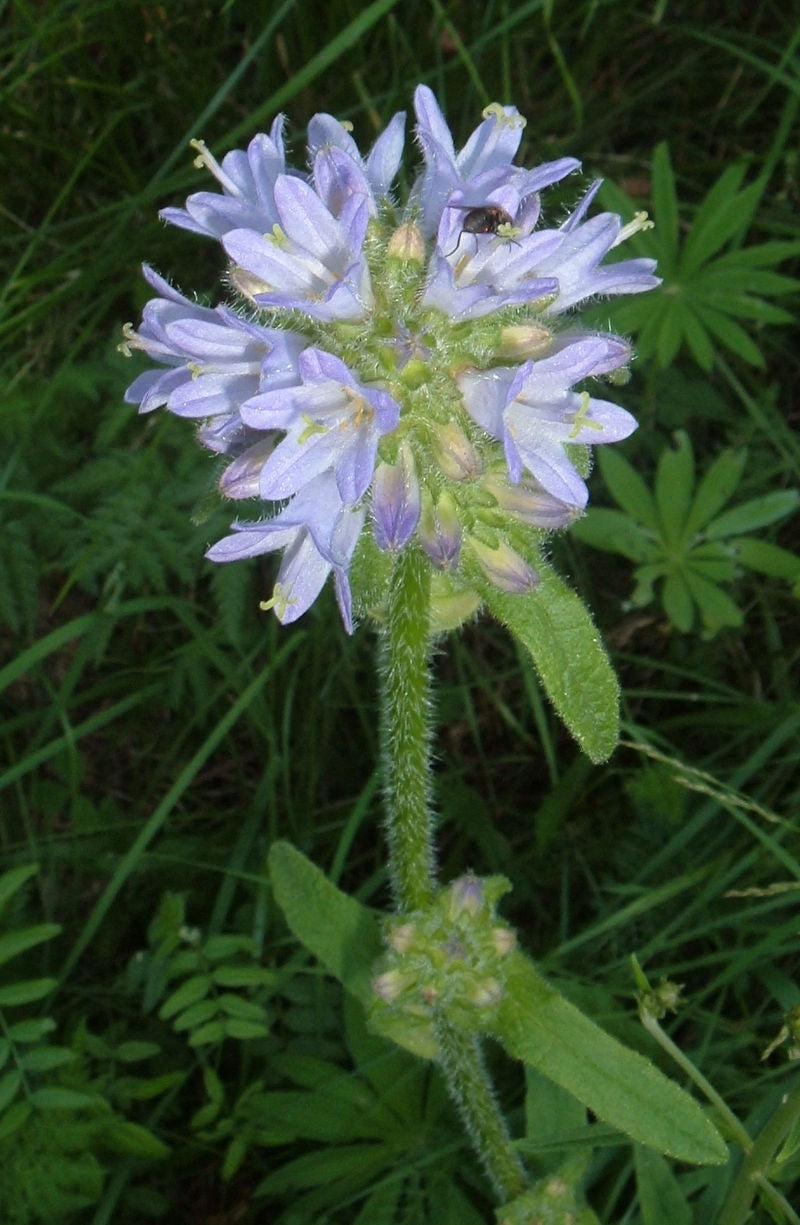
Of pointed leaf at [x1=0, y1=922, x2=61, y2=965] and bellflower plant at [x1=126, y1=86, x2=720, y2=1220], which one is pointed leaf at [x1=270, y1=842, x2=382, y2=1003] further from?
pointed leaf at [x1=0, y1=922, x2=61, y2=965]

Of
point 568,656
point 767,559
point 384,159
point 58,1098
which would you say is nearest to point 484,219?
point 384,159

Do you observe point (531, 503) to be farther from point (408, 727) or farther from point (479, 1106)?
point (479, 1106)

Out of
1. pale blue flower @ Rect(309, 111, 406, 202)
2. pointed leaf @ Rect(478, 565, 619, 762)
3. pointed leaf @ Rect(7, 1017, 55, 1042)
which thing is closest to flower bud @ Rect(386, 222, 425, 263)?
pale blue flower @ Rect(309, 111, 406, 202)

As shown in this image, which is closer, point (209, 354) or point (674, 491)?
point (209, 354)

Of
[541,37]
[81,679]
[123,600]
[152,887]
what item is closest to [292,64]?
[541,37]

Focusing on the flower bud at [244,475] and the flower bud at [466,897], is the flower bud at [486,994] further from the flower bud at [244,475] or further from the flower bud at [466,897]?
the flower bud at [244,475]

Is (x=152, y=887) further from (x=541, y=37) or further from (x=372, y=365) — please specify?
(x=541, y=37)
